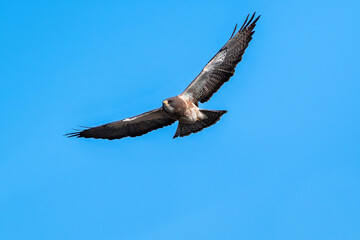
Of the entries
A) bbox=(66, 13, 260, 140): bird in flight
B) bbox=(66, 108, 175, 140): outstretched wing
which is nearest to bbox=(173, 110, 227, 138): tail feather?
bbox=(66, 13, 260, 140): bird in flight

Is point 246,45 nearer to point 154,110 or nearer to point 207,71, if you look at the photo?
point 207,71

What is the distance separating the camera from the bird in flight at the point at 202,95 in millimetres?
13625

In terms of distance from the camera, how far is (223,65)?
13805 millimetres

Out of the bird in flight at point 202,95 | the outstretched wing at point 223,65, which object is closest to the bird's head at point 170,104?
the bird in flight at point 202,95

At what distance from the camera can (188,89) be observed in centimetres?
1402

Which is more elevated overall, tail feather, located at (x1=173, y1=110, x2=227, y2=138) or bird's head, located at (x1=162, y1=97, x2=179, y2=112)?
bird's head, located at (x1=162, y1=97, x2=179, y2=112)

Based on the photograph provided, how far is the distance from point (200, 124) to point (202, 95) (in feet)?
2.52

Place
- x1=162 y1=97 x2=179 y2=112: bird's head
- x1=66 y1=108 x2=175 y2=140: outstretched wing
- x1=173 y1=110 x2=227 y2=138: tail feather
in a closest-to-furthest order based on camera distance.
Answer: x1=162 y1=97 x2=179 y2=112: bird's head → x1=173 y1=110 x2=227 y2=138: tail feather → x1=66 y1=108 x2=175 y2=140: outstretched wing

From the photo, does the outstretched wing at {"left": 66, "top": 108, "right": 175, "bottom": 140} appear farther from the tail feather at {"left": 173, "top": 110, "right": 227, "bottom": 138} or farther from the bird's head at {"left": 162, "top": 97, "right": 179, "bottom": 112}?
the bird's head at {"left": 162, "top": 97, "right": 179, "bottom": 112}

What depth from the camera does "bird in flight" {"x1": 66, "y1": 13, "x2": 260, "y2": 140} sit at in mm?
13625

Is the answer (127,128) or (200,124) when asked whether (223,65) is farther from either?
(127,128)

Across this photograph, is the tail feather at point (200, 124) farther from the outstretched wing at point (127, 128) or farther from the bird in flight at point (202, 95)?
the outstretched wing at point (127, 128)

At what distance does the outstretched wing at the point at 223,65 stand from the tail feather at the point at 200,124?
516 millimetres

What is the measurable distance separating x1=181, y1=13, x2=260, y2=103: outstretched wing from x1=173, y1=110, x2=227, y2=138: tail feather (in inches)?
20.3
